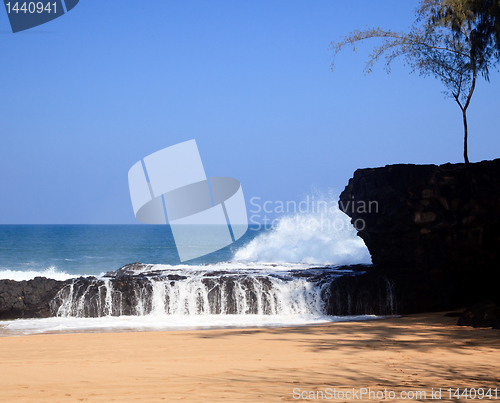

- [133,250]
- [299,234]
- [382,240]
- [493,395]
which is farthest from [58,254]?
[493,395]

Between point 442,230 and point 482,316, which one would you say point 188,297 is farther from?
point 442,230

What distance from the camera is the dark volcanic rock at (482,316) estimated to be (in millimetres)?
8383

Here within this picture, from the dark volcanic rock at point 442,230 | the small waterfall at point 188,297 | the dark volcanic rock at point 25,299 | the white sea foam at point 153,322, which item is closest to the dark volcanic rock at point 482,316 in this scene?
the white sea foam at point 153,322

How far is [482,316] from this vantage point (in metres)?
8.52

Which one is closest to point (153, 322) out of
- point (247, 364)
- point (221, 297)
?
point (221, 297)

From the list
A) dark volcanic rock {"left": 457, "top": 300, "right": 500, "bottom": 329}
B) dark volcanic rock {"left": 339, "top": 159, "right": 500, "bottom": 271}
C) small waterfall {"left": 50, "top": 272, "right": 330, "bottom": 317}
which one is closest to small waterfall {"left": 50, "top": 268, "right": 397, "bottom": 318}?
small waterfall {"left": 50, "top": 272, "right": 330, "bottom": 317}

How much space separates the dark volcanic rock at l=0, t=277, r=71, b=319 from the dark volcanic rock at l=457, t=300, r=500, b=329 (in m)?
9.61

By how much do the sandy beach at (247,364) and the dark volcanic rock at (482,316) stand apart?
1.55 ft

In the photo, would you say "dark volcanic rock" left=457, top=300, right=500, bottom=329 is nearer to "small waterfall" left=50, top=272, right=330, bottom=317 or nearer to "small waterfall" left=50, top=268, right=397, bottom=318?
"small waterfall" left=50, top=268, right=397, bottom=318

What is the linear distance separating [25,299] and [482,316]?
10534 mm

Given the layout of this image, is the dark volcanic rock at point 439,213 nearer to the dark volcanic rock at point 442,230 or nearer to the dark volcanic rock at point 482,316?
the dark volcanic rock at point 442,230

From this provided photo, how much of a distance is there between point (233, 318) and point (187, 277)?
2.13 m

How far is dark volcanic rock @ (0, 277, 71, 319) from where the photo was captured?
10930 mm

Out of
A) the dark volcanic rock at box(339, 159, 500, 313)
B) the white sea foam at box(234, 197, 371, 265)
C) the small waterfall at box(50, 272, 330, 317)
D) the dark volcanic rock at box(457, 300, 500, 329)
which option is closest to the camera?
the dark volcanic rock at box(457, 300, 500, 329)
